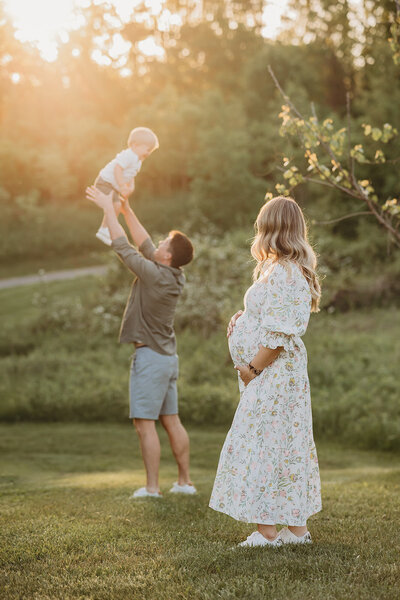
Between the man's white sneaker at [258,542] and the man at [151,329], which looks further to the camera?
the man at [151,329]

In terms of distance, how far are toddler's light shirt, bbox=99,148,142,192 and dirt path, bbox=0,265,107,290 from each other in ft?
44.2

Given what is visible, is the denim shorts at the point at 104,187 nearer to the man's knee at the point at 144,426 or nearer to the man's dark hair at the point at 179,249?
the man's dark hair at the point at 179,249

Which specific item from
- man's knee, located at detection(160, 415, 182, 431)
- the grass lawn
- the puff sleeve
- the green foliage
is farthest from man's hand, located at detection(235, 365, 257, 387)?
the green foliage

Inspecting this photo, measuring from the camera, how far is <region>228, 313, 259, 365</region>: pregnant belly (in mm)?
3627

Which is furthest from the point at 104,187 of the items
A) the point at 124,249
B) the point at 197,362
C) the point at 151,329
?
the point at 197,362

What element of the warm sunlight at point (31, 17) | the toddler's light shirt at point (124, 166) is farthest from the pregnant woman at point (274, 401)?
the warm sunlight at point (31, 17)

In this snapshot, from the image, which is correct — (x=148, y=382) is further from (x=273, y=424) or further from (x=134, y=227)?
(x=273, y=424)

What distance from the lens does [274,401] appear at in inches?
141

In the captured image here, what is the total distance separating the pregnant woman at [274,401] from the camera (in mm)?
3521

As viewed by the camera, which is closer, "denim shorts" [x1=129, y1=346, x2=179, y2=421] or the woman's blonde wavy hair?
the woman's blonde wavy hair

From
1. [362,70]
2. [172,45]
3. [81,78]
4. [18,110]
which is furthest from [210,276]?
[172,45]

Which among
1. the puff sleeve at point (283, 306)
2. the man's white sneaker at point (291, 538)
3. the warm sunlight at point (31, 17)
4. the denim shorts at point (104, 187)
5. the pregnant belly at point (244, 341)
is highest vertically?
the warm sunlight at point (31, 17)

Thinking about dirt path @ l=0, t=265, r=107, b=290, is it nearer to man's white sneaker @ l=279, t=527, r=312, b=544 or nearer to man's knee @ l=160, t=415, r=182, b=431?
man's knee @ l=160, t=415, r=182, b=431

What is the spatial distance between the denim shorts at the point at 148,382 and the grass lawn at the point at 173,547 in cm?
64
